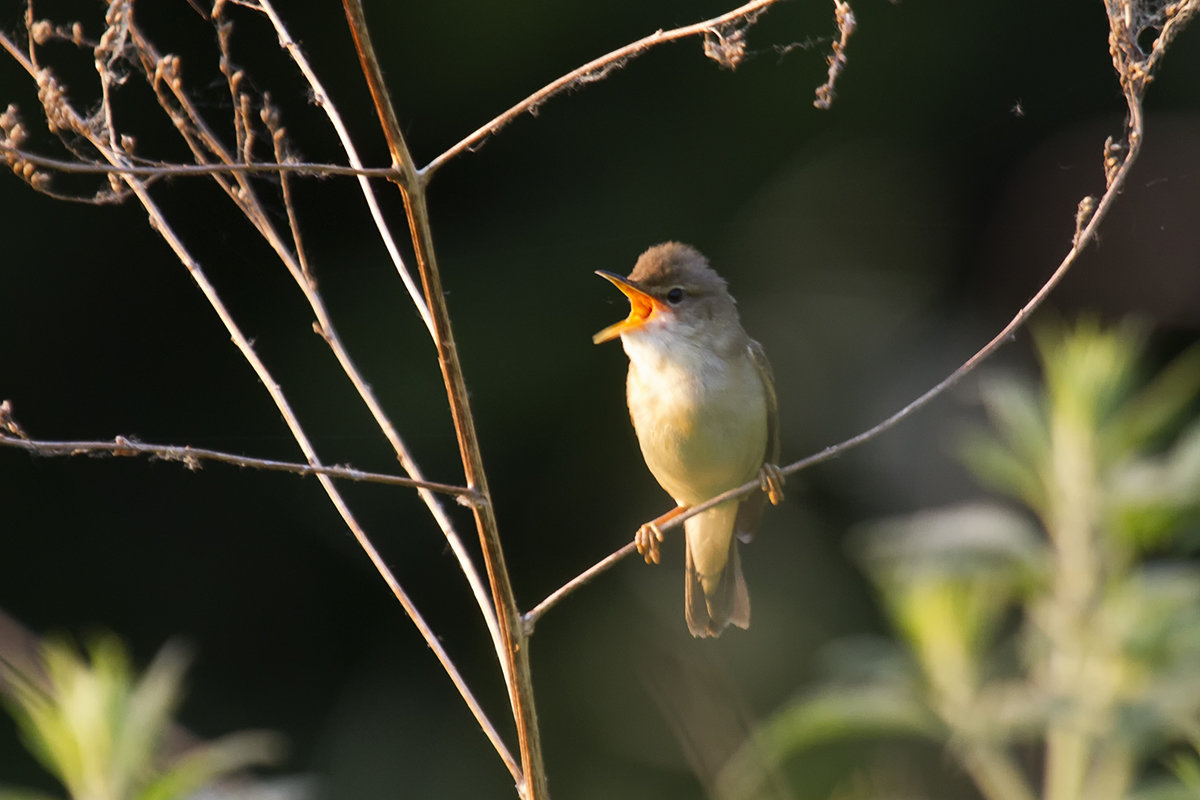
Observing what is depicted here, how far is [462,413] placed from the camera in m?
1.16

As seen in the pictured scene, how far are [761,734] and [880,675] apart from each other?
197 millimetres

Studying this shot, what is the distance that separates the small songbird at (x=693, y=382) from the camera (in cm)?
267

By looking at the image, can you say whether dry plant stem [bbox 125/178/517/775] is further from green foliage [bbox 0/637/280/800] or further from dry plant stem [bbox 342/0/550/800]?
green foliage [bbox 0/637/280/800]

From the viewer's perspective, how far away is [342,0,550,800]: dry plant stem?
3.68 ft

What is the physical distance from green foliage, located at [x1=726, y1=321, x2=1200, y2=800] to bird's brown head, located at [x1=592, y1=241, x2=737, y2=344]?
84 cm

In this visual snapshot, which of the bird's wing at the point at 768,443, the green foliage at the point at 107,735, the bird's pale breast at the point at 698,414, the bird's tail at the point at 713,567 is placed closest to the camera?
the green foliage at the point at 107,735

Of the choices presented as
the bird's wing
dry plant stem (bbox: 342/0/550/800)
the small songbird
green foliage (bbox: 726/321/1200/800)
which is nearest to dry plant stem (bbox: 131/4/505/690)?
dry plant stem (bbox: 342/0/550/800)

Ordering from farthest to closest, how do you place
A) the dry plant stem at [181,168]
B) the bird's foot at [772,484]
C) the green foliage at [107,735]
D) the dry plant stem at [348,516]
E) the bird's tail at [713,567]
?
the bird's tail at [713,567] < the bird's foot at [772,484] < the green foliage at [107,735] < the dry plant stem at [348,516] < the dry plant stem at [181,168]

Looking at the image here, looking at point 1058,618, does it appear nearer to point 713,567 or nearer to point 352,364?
point 352,364

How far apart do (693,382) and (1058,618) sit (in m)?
1.06

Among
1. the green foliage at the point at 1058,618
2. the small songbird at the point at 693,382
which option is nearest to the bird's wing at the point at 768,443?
the small songbird at the point at 693,382

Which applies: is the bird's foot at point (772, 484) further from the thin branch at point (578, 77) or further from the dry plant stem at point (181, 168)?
the dry plant stem at point (181, 168)

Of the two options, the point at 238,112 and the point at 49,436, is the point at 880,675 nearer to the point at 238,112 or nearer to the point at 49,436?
the point at 238,112

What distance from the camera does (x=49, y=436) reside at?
4.16 meters
